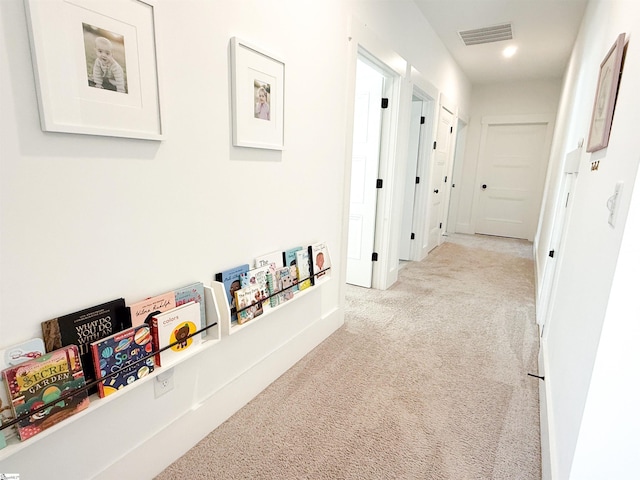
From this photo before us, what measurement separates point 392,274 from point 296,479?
91.8 inches

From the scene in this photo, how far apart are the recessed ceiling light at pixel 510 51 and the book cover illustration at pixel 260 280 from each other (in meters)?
4.31

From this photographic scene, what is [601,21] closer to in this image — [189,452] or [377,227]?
[377,227]

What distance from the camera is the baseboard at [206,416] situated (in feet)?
3.89

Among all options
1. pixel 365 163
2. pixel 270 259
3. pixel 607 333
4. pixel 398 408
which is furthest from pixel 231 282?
pixel 365 163

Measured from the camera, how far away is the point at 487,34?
145 inches

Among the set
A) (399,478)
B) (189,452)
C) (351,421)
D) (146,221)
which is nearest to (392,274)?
(351,421)

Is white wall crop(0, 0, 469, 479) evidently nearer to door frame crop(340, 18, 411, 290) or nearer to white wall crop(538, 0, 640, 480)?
door frame crop(340, 18, 411, 290)

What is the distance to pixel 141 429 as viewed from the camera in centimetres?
120

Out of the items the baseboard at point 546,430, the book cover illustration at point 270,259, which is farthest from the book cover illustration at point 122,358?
the baseboard at point 546,430

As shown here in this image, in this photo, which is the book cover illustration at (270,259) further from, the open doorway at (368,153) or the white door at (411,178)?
the white door at (411,178)

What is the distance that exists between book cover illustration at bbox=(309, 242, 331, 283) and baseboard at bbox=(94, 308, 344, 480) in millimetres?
358

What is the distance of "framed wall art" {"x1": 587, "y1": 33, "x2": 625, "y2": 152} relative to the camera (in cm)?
130

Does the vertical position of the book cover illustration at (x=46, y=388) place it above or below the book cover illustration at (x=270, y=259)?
below

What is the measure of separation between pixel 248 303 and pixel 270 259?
0.28 meters
